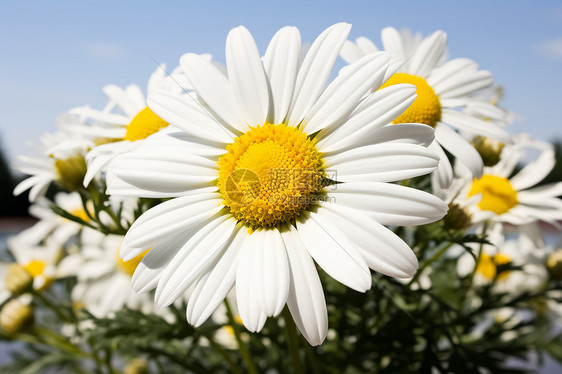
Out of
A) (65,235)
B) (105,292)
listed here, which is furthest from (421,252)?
(65,235)

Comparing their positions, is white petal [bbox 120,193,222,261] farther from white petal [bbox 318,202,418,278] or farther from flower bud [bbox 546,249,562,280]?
flower bud [bbox 546,249,562,280]

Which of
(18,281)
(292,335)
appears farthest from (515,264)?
(18,281)

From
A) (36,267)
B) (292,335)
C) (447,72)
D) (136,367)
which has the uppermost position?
(447,72)

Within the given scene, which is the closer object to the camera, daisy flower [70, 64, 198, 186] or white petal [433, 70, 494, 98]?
daisy flower [70, 64, 198, 186]

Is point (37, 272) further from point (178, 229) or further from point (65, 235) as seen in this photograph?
point (178, 229)

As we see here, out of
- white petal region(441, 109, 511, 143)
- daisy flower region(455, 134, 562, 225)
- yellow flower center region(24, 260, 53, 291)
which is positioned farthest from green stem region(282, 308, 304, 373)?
yellow flower center region(24, 260, 53, 291)

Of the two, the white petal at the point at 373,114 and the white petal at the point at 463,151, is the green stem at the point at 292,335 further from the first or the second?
the white petal at the point at 463,151

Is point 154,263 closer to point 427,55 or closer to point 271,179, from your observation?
point 271,179
